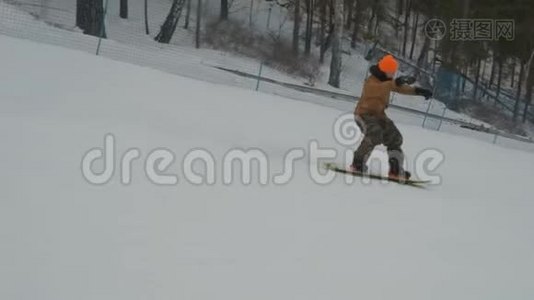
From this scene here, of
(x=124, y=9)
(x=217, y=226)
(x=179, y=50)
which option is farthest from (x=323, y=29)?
(x=217, y=226)

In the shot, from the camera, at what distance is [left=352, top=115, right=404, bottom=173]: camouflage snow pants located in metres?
7.13

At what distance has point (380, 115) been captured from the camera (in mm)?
7184

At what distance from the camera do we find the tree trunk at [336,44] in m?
24.0

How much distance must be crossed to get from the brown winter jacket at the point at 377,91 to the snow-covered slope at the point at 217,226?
38.3 inches

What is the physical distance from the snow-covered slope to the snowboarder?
1.74 ft

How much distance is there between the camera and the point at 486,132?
2155cm

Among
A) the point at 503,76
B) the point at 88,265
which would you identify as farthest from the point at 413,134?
the point at 503,76

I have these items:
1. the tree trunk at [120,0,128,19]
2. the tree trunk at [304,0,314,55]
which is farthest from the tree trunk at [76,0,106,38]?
the tree trunk at [304,0,314,55]

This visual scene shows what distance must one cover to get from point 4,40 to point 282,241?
8.58 m

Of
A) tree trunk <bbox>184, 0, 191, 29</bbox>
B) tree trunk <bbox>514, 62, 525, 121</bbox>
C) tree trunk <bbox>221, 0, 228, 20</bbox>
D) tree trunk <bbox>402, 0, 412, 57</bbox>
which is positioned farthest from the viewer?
tree trunk <bbox>402, 0, 412, 57</bbox>

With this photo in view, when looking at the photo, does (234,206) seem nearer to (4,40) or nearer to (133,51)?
(4,40)

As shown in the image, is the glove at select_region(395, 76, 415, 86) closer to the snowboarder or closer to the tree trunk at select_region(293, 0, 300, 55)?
the snowboarder

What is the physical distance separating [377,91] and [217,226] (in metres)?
3.22

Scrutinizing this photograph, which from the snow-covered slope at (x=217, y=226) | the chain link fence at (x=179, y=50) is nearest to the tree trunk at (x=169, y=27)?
the chain link fence at (x=179, y=50)
